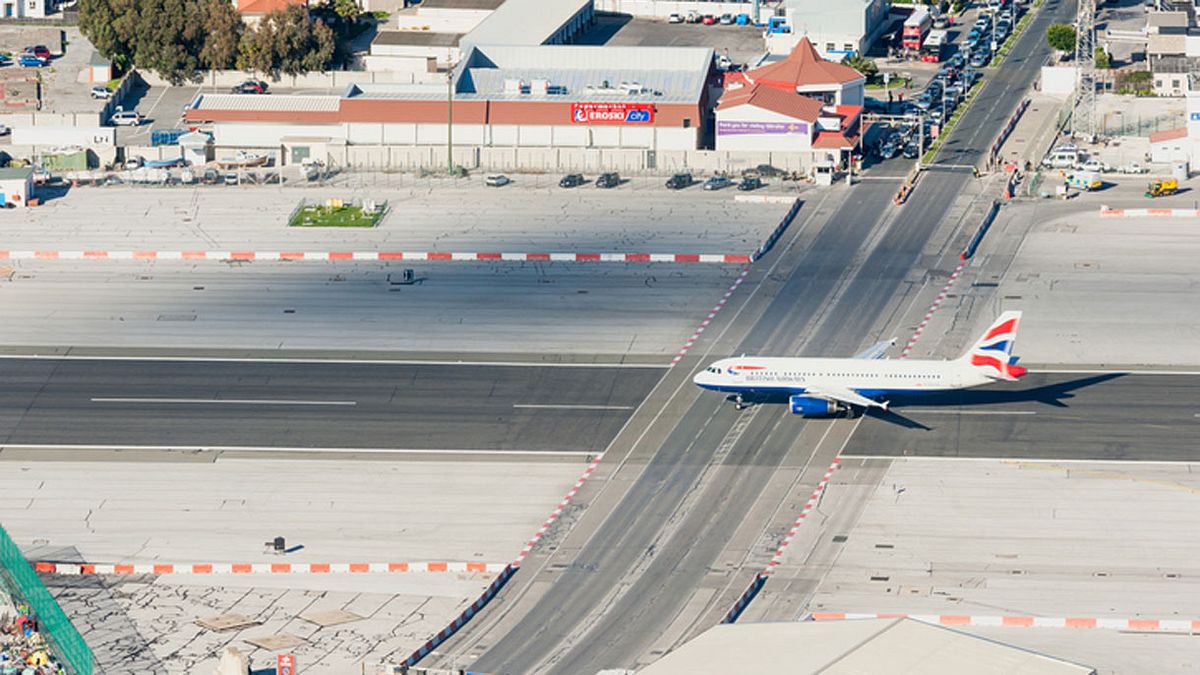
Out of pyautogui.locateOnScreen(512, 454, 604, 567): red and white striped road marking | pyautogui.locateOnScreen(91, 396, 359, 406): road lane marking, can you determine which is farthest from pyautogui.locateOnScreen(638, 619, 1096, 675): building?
pyautogui.locateOnScreen(91, 396, 359, 406): road lane marking

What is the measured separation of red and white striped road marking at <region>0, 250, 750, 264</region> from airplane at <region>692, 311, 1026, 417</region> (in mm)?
33495

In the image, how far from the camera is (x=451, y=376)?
531 feet

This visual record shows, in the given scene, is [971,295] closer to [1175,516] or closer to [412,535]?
[1175,516]

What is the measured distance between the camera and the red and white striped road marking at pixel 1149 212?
19475 cm

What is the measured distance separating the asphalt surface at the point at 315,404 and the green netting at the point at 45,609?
24243mm

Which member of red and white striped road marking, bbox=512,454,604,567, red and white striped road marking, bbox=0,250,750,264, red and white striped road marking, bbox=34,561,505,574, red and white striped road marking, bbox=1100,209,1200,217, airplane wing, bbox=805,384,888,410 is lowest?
red and white striped road marking, bbox=34,561,505,574

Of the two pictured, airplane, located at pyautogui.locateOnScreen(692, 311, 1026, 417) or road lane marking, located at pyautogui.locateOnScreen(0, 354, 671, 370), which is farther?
road lane marking, located at pyautogui.locateOnScreen(0, 354, 671, 370)

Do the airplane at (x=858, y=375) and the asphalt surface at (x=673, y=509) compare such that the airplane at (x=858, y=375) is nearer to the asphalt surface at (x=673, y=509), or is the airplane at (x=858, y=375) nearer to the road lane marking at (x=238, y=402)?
the asphalt surface at (x=673, y=509)

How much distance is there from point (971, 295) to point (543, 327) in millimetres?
33085

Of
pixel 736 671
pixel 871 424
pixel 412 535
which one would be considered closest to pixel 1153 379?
pixel 871 424

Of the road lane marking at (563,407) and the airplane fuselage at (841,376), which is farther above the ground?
the airplane fuselage at (841,376)

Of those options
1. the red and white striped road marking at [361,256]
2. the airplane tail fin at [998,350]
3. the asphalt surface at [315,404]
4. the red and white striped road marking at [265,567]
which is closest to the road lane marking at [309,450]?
the asphalt surface at [315,404]

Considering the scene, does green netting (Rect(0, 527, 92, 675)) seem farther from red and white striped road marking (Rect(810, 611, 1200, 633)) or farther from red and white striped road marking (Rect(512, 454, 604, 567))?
red and white striped road marking (Rect(810, 611, 1200, 633))

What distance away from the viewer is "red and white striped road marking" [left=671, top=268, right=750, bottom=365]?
165125 mm
